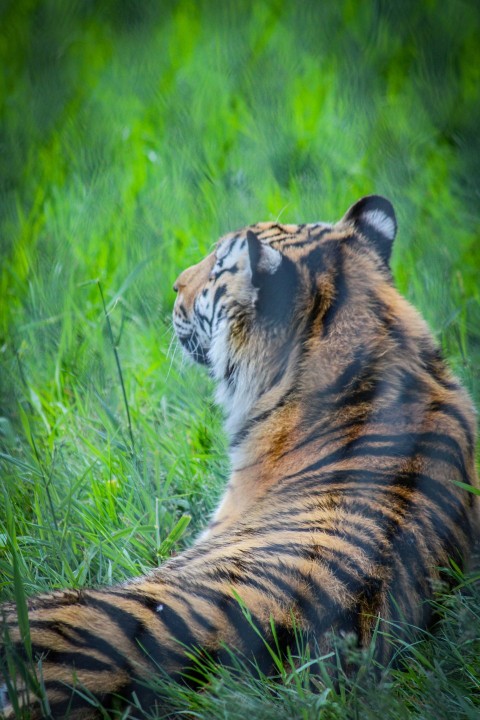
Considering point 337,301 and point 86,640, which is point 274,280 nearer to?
point 337,301

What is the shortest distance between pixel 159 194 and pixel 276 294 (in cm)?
215

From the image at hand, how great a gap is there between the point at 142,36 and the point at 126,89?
45cm

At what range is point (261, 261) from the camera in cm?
275

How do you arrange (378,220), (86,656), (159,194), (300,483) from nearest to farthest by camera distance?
1. (86,656)
2. (300,483)
3. (378,220)
4. (159,194)

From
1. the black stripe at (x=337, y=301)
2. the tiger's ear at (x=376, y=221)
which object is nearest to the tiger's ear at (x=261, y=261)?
the black stripe at (x=337, y=301)

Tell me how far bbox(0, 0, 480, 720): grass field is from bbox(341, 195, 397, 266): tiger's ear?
731 mm

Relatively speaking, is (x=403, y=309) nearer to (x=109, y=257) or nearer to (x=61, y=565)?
(x=61, y=565)

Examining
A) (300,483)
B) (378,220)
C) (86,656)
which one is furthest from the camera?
(378,220)

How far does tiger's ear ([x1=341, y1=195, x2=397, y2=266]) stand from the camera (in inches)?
118

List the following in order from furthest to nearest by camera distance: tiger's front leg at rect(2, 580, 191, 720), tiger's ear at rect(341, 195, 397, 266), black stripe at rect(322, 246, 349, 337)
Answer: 1. tiger's ear at rect(341, 195, 397, 266)
2. black stripe at rect(322, 246, 349, 337)
3. tiger's front leg at rect(2, 580, 191, 720)

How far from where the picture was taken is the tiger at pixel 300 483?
179 centimetres

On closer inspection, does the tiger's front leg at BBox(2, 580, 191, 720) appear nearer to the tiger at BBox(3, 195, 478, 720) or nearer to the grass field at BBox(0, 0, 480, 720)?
the tiger at BBox(3, 195, 478, 720)

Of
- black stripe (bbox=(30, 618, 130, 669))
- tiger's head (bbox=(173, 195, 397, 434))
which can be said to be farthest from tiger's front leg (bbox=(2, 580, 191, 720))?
tiger's head (bbox=(173, 195, 397, 434))

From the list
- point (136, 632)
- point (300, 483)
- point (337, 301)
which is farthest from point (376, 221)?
point (136, 632)
